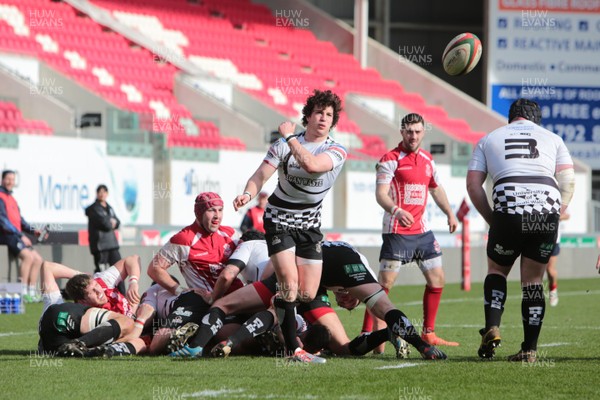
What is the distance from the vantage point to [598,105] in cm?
3441

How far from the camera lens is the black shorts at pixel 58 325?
8836 mm

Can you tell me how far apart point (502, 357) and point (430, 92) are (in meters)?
27.1

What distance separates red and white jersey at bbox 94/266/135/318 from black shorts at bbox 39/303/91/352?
53cm

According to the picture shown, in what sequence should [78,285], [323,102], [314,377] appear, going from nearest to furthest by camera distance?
[314,377]
[323,102]
[78,285]

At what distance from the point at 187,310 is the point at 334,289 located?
1177mm

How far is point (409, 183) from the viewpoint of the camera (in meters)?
10.7

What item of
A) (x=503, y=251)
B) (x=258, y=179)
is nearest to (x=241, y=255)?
(x=258, y=179)

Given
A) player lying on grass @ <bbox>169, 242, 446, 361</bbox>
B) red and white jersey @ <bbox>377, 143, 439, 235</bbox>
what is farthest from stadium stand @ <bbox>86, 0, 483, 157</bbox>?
player lying on grass @ <bbox>169, 242, 446, 361</bbox>

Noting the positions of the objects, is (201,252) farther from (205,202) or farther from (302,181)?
(302,181)

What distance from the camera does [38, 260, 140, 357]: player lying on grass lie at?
29.0 ft

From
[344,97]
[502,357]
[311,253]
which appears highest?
[344,97]

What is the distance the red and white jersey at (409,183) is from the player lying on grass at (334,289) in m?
1.89

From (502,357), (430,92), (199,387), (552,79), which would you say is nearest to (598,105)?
(552,79)

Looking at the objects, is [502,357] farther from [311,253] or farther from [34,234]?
[34,234]
